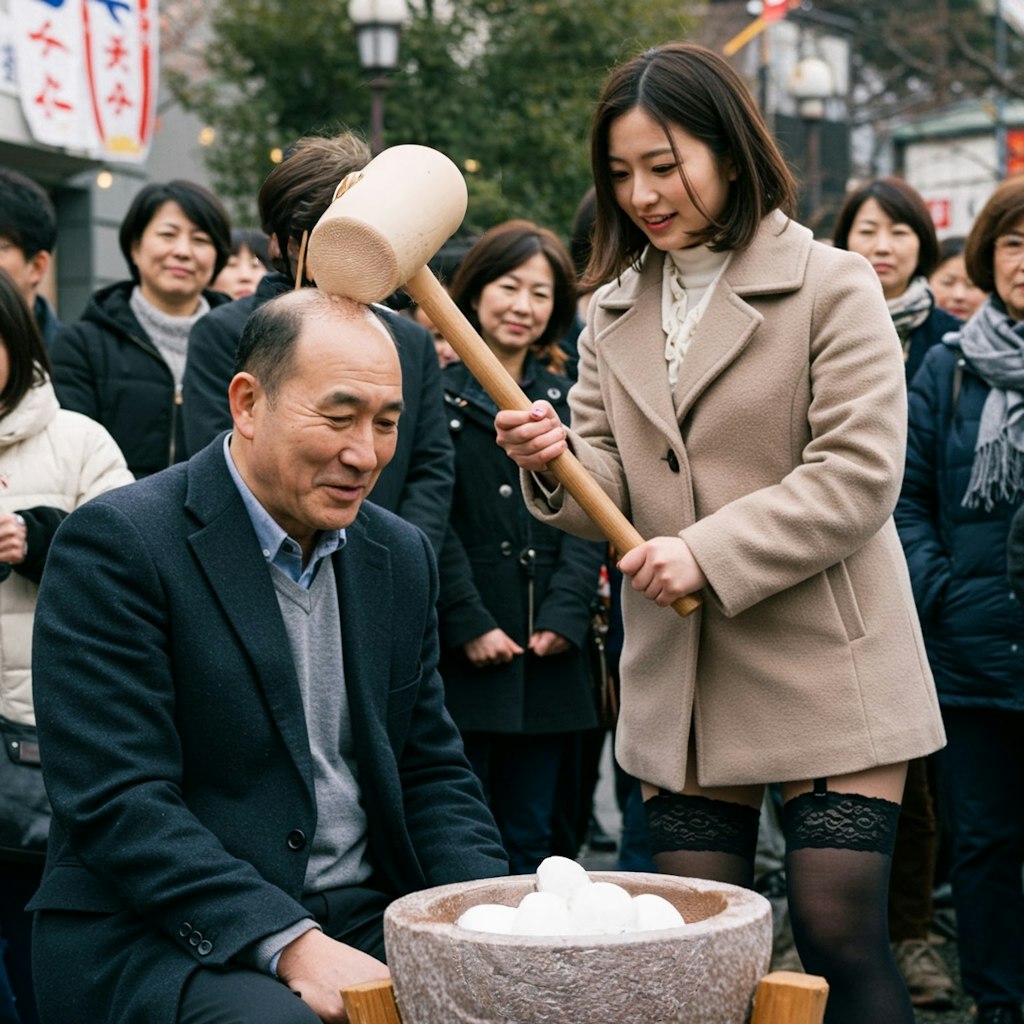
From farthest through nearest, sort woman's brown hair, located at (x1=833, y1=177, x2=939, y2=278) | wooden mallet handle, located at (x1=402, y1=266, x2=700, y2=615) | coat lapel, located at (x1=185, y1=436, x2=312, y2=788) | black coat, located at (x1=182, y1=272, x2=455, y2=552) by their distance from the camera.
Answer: woman's brown hair, located at (x1=833, y1=177, x2=939, y2=278) → black coat, located at (x1=182, y1=272, x2=455, y2=552) → wooden mallet handle, located at (x1=402, y1=266, x2=700, y2=615) → coat lapel, located at (x1=185, y1=436, x2=312, y2=788)

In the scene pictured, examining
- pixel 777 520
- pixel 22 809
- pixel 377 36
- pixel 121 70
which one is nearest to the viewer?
pixel 777 520

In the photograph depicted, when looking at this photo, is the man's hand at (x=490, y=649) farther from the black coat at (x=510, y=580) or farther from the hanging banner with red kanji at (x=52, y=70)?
the hanging banner with red kanji at (x=52, y=70)

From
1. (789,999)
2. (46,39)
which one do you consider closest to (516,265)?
(789,999)

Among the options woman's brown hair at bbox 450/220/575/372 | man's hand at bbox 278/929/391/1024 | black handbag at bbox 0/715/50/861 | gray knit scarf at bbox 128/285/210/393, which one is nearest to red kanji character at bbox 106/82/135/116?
gray knit scarf at bbox 128/285/210/393

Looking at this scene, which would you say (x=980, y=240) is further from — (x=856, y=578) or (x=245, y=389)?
(x=245, y=389)

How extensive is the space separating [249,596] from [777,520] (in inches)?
38.5

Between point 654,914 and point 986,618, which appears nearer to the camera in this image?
point 654,914

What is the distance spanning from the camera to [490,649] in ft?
17.3

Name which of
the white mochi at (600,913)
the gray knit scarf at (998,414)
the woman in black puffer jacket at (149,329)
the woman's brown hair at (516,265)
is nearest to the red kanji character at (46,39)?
the woman in black puffer jacket at (149,329)

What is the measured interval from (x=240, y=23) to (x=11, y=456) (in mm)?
13633

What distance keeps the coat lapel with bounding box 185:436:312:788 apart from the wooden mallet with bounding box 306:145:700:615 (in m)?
0.41

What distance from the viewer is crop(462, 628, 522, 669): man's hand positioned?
526 centimetres

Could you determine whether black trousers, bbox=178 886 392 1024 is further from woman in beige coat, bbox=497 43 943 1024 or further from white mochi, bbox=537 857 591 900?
woman in beige coat, bbox=497 43 943 1024

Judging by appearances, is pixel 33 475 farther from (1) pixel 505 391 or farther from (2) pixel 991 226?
(2) pixel 991 226
